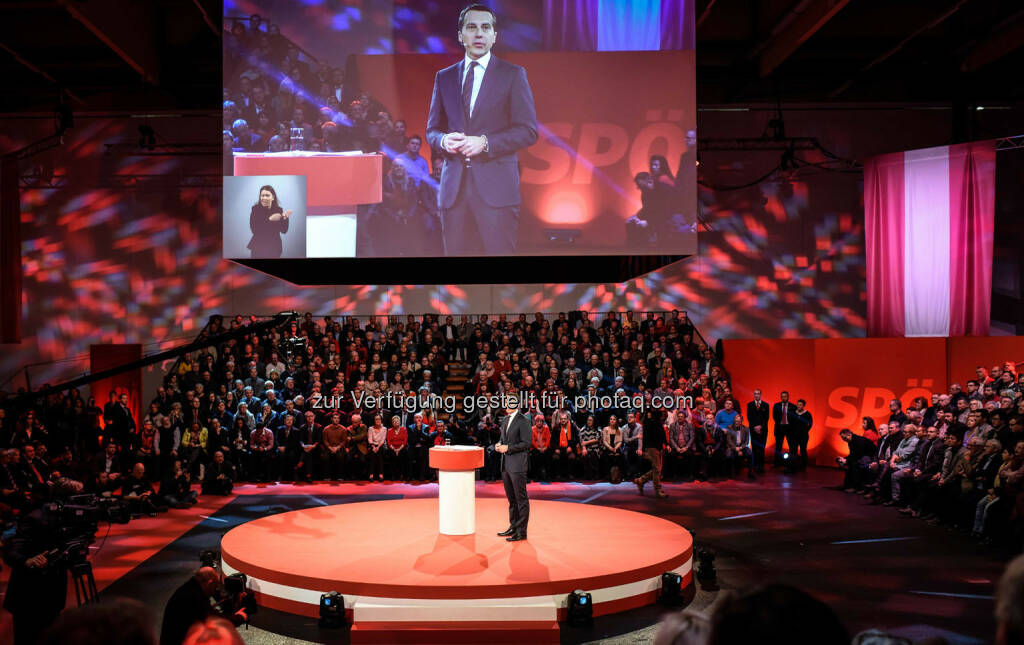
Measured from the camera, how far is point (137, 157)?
61.4 feet

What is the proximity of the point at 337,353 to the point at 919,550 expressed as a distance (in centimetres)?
1021

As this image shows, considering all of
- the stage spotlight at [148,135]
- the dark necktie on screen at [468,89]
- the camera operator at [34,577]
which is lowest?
the camera operator at [34,577]

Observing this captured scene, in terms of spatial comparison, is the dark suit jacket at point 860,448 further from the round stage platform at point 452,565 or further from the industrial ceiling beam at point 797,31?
the industrial ceiling beam at point 797,31

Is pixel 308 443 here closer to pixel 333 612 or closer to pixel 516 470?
pixel 516 470

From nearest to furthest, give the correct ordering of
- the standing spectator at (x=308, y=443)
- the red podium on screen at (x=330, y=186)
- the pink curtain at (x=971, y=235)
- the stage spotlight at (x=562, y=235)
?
the red podium on screen at (x=330, y=186) < the stage spotlight at (x=562, y=235) < the standing spectator at (x=308, y=443) < the pink curtain at (x=971, y=235)

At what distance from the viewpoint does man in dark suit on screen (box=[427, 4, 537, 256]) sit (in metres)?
10.9

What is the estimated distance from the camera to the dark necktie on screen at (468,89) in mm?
10852

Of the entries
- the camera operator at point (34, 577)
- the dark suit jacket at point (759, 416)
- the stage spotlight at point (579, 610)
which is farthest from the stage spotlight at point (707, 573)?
the dark suit jacket at point (759, 416)

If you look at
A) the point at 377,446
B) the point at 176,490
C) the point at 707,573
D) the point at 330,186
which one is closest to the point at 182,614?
the point at 707,573

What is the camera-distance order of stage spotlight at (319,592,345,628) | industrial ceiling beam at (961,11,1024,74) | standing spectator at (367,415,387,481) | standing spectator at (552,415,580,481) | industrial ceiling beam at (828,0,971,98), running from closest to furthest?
stage spotlight at (319,592,345,628), standing spectator at (367,415,387,481), standing spectator at (552,415,580,481), industrial ceiling beam at (828,0,971,98), industrial ceiling beam at (961,11,1024,74)

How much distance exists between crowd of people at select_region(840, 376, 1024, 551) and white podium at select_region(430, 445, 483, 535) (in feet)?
17.6

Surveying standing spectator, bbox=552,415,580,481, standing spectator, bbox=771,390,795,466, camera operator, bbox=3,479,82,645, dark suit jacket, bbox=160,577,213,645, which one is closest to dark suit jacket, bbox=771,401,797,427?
standing spectator, bbox=771,390,795,466

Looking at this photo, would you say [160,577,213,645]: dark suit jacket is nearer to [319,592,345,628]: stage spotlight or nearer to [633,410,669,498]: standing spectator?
[319,592,345,628]: stage spotlight

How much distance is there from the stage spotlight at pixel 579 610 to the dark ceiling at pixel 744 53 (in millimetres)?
10304
